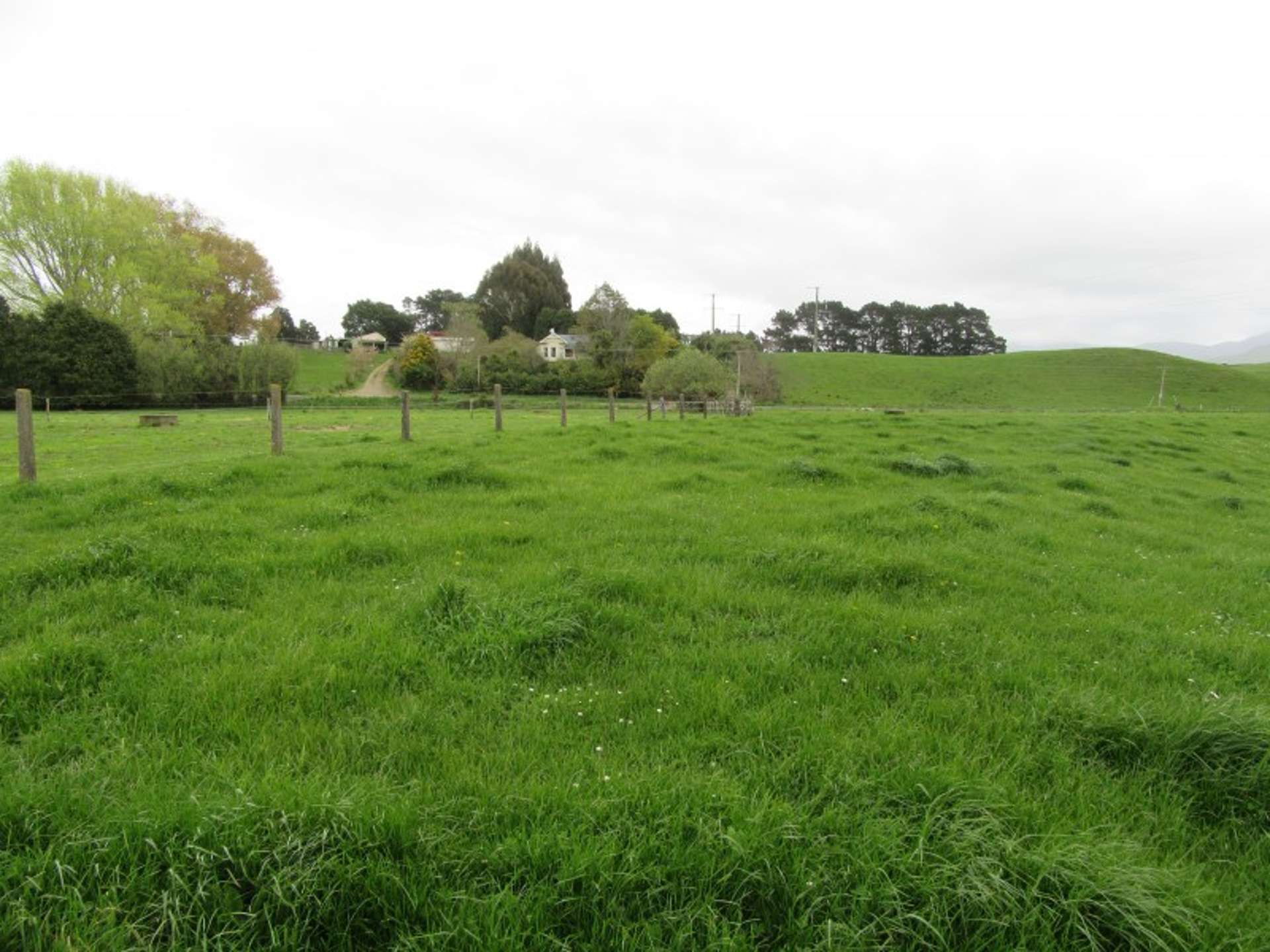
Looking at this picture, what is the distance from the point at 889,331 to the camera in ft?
440

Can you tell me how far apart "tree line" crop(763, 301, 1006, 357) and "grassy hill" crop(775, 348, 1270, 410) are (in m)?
36.9

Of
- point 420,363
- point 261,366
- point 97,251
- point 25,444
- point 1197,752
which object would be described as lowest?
point 1197,752

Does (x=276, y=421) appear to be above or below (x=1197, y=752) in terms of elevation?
above

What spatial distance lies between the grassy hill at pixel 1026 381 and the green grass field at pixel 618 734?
6326 cm

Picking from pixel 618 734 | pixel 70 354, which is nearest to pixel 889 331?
pixel 70 354

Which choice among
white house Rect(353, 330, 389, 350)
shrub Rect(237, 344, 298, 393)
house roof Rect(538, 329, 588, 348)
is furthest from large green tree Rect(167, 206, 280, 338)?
house roof Rect(538, 329, 588, 348)

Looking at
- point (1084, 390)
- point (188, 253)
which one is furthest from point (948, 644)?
point (1084, 390)

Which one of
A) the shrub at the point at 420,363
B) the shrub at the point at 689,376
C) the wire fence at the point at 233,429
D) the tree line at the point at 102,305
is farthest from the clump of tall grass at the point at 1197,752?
the shrub at the point at 420,363

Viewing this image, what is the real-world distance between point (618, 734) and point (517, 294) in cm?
11392

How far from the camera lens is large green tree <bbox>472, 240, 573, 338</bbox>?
360 ft

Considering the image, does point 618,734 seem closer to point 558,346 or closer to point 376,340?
point 558,346

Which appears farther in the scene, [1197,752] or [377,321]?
[377,321]

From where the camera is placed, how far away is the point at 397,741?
124 inches

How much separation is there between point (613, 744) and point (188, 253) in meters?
73.4
